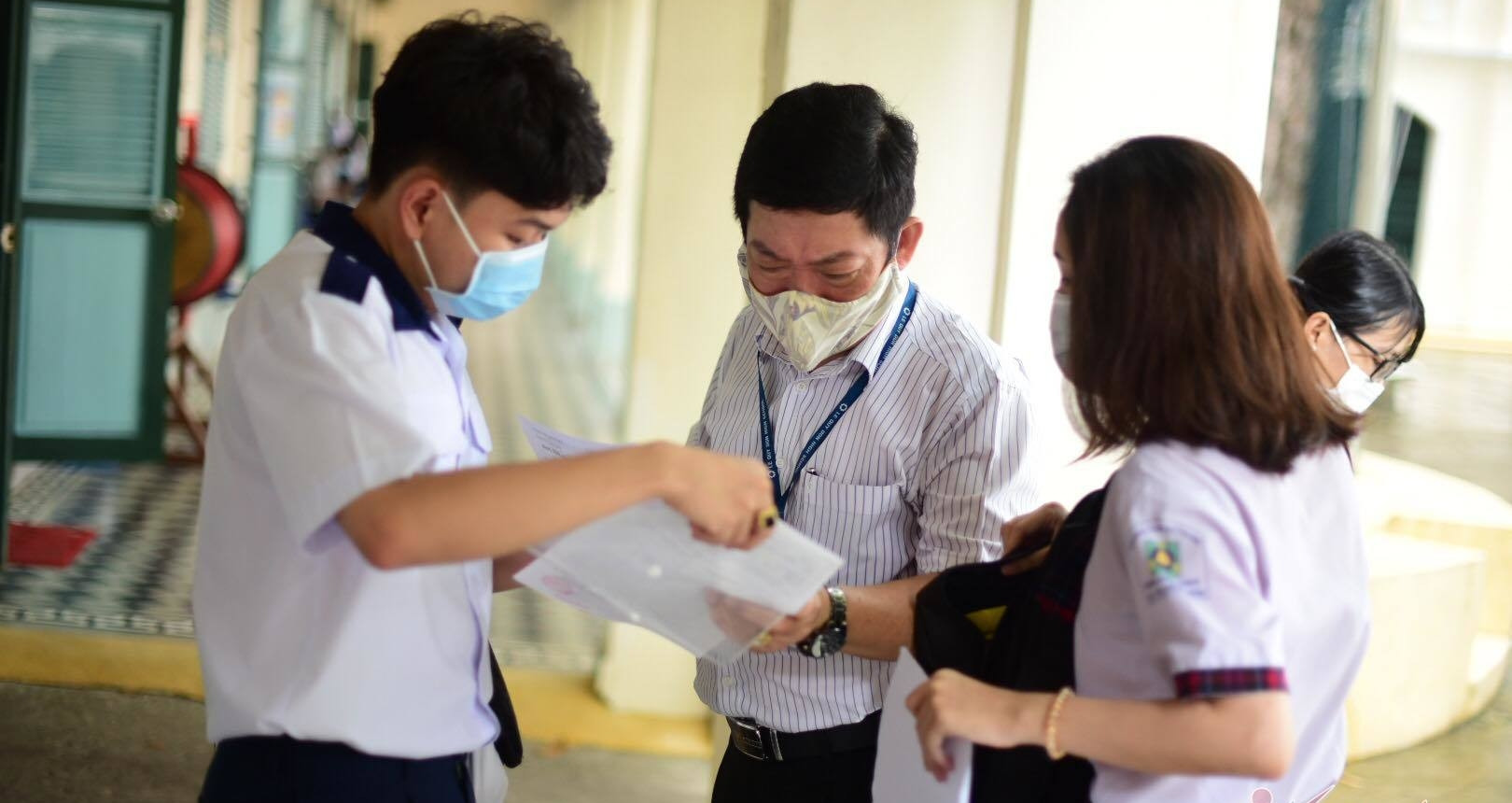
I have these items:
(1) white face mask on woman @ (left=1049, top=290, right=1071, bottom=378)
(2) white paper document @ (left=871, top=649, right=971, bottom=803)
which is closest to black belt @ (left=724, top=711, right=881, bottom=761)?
(2) white paper document @ (left=871, top=649, right=971, bottom=803)

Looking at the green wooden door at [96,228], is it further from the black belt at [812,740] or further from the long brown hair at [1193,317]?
the long brown hair at [1193,317]

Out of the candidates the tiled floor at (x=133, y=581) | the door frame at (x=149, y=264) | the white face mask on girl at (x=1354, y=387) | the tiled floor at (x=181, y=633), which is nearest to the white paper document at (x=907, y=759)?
the white face mask on girl at (x=1354, y=387)

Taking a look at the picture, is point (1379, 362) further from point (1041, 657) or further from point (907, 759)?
point (907, 759)

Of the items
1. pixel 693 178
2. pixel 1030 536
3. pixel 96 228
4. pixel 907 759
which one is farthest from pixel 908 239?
pixel 96 228

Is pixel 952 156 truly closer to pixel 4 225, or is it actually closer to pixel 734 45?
pixel 734 45

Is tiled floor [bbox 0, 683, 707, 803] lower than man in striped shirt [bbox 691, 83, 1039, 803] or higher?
lower

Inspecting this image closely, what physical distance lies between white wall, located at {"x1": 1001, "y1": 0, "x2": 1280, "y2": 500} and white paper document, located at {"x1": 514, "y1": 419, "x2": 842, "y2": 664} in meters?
1.36

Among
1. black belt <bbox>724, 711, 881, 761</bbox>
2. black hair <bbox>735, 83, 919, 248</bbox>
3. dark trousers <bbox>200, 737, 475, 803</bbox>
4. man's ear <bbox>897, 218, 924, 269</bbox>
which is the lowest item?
black belt <bbox>724, 711, 881, 761</bbox>

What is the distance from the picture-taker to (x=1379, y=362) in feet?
6.86

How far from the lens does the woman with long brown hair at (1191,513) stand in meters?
1.13

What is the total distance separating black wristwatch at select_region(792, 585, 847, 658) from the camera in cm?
156

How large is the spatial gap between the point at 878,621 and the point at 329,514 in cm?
66

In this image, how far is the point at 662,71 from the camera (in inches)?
144

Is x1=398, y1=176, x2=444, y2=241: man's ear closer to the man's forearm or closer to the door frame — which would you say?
the man's forearm
